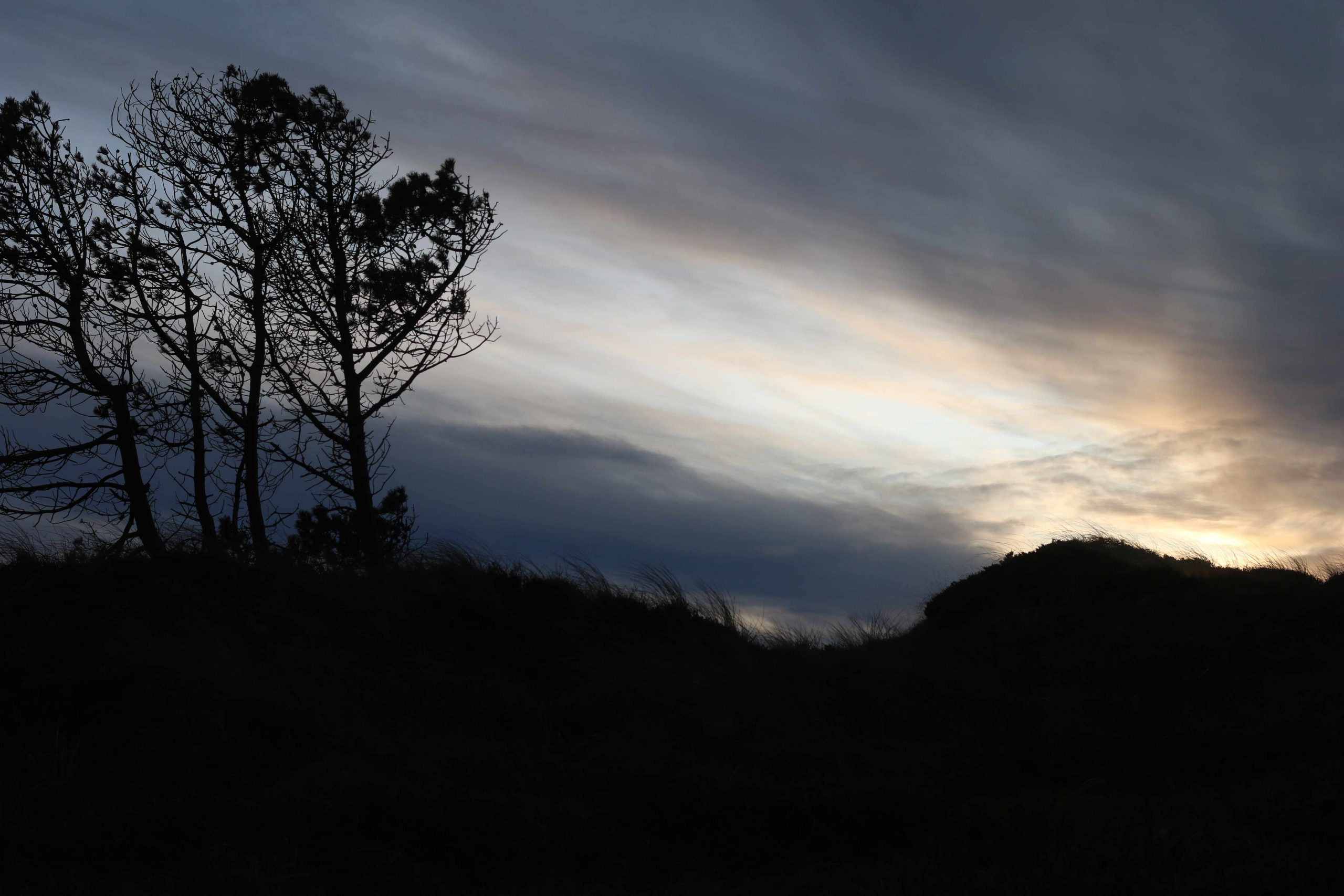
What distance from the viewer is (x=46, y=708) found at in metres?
7.64

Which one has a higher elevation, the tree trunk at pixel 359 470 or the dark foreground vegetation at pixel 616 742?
the tree trunk at pixel 359 470

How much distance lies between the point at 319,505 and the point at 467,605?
8.88 metres

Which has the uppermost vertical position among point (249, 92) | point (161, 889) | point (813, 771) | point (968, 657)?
point (249, 92)

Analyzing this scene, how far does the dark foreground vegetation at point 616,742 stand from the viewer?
6160 millimetres

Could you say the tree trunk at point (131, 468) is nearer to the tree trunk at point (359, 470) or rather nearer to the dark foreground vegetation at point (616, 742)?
the tree trunk at point (359, 470)

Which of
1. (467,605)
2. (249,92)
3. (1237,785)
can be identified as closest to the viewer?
(1237,785)

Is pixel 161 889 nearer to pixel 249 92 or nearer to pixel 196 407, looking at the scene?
pixel 196 407

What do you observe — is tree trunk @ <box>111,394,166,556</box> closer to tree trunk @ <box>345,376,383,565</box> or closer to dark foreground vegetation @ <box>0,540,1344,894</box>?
tree trunk @ <box>345,376,383,565</box>

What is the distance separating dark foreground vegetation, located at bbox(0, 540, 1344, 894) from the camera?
616 centimetres

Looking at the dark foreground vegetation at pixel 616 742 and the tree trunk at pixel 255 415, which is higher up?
the tree trunk at pixel 255 415

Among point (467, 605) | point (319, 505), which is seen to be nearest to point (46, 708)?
point (467, 605)

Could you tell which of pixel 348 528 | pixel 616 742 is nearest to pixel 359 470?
pixel 348 528

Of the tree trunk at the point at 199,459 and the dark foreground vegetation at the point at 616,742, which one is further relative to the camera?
the tree trunk at the point at 199,459

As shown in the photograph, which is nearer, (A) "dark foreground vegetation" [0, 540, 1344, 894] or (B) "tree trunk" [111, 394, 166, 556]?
(A) "dark foreground vegetation" [0, 540, 1344, 894]
